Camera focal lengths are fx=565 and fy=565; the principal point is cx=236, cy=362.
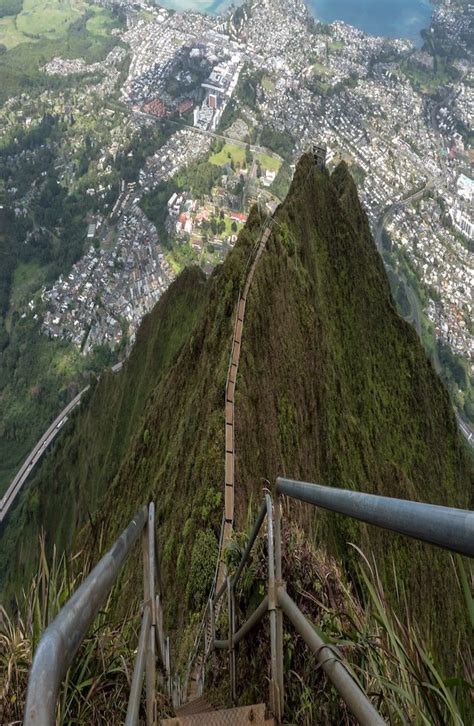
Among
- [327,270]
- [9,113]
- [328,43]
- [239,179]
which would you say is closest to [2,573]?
[327,270]

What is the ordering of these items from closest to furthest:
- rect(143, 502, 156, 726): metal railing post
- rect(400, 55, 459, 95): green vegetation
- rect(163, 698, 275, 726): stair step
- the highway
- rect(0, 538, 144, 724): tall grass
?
rect(0, 538, 144, 724): tall grass < rect(143, 502, 156, 726): metal railing post < rect(163, 698, 275, 726): stair step < the highway < rect(400, 55, 459, 95): green vegetation

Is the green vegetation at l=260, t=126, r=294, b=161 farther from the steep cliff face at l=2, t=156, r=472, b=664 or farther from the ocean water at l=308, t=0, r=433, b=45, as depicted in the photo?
the steep cliff face at l=2, t=156, r=472, b=664

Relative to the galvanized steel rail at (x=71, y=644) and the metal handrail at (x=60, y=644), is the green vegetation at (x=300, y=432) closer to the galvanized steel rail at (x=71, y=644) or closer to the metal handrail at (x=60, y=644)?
the galvanized steel rail at (x=71, y=644)

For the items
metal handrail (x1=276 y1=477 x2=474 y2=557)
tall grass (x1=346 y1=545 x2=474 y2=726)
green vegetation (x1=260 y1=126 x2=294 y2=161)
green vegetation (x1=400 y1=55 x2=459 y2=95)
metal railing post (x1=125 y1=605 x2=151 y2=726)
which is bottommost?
green vegetation (x1=260 y1=126 x2=294 y2=161)

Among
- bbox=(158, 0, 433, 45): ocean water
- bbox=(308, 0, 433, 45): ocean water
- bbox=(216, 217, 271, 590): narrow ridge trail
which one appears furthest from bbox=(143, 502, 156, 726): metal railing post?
bbox=(308, 0, 433, 45): ocean water

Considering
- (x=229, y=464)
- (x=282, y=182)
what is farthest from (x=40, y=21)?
(x=229, y=464)

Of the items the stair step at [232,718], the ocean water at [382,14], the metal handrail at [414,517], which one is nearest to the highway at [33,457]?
the stair step at [232,718]
